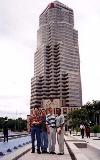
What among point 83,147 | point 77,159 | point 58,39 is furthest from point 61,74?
point 77,159

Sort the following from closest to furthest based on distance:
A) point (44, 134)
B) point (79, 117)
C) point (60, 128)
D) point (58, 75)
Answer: point (60, 128) → point (44, 134) → point (79, 117) → point (58, 75)

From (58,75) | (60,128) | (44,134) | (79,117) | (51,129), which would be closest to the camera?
(60,128)

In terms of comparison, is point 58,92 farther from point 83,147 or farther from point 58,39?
point 83,147

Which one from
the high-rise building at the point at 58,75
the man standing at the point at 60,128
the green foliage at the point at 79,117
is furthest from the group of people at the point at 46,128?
the high-rise building at the point at 58,75

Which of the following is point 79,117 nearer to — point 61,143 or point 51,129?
point 51,129

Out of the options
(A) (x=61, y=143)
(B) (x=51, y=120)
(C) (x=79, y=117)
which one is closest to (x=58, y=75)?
(C) (x=79, y=117)

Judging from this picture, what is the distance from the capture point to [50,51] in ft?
636

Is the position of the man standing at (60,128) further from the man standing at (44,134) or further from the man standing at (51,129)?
the man standing at (44,134)

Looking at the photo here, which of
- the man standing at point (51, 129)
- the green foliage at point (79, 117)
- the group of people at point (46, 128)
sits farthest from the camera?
the green foliage at point (79, 117)

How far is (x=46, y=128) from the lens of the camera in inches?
492

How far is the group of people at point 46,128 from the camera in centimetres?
1183

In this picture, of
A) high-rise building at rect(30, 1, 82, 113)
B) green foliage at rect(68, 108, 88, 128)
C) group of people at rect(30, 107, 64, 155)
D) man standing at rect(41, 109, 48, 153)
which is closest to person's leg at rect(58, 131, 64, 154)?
group of people at rect(30, 107, 64, 155)

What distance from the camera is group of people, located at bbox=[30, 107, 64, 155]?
38.8 ft

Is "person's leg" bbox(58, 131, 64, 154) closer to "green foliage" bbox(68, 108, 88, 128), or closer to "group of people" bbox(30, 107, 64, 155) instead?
"group of people" bbox(30, 107, 64, 155)
